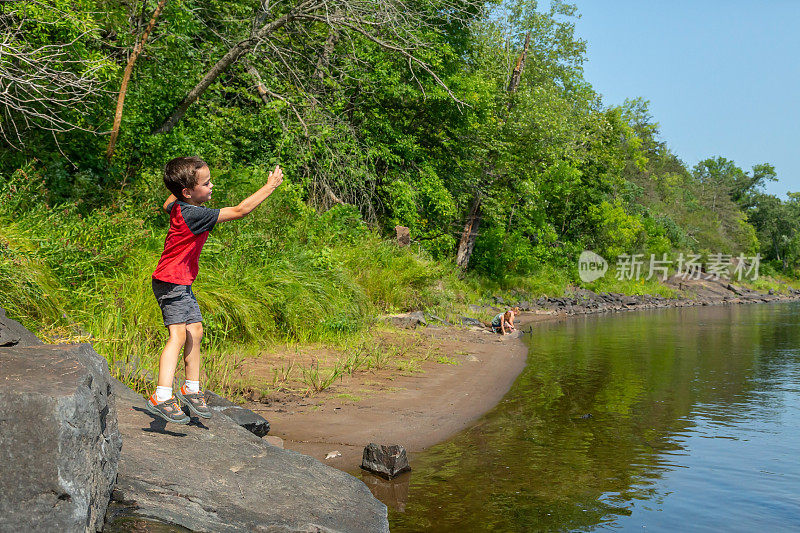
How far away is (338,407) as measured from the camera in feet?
26.0

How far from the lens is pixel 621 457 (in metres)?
6.92

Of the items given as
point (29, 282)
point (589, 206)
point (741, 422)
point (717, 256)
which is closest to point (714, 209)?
point (717, 256)

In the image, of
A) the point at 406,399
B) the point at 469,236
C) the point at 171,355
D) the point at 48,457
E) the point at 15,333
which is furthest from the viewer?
the point at 469,236

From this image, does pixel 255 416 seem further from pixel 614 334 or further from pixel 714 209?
pixel 714 209

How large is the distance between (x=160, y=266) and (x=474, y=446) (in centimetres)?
390

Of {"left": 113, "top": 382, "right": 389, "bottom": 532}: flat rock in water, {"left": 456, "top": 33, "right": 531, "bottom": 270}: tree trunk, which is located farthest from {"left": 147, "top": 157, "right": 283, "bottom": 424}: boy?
{"left": 456, "top": 33, "right": 531, "bottom": 270}: tree trunk

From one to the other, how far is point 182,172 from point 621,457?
512 centimetres

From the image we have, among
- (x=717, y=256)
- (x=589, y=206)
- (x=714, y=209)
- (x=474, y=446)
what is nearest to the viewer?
(x=474, y=446)

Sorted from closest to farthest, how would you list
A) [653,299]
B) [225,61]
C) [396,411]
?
[396,411]
[225,61]
[653,299]

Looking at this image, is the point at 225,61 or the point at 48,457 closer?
the point at 48,457

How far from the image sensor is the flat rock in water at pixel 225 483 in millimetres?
3814

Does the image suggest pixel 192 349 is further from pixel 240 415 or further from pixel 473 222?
pixel 473 222

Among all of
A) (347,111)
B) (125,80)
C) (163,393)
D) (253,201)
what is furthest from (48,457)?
(347,111)

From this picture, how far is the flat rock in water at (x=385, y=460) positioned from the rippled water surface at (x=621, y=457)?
0.19 metres
